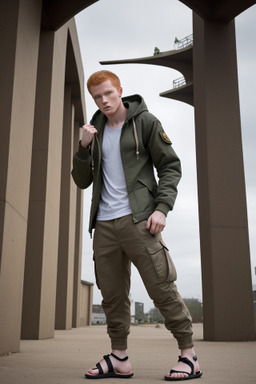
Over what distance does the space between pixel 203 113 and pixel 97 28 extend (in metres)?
6.39

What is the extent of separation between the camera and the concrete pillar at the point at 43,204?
628 centimetres

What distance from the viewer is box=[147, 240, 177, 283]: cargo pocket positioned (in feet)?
7.81

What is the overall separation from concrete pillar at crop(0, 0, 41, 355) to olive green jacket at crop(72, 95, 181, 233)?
138cm

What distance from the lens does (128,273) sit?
2.65m

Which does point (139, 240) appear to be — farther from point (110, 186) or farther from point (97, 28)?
point (97, 28)

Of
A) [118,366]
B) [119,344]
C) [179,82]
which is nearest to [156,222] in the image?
[119,344]

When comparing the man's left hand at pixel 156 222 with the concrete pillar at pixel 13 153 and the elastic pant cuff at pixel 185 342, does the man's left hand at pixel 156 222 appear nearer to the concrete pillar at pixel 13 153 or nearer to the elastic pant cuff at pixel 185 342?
the elastic pant cuff at pixel 185 342

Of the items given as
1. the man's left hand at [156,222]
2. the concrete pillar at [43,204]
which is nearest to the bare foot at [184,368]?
the man's left hand at [156,222]

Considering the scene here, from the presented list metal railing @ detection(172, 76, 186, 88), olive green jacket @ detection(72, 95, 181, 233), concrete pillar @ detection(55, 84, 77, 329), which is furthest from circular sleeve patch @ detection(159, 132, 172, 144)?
metal railing @ detection(172, 76, 186, 88)

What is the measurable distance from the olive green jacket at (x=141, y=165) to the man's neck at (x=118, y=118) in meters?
0.05

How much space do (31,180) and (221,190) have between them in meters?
2.92

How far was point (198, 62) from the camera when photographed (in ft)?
24.0

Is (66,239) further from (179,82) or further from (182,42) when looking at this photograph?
(182,42)

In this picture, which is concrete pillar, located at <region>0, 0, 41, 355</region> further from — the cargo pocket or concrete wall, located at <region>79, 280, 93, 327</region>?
concrete wall, located at <region>79, 280, 93, 327</region>
